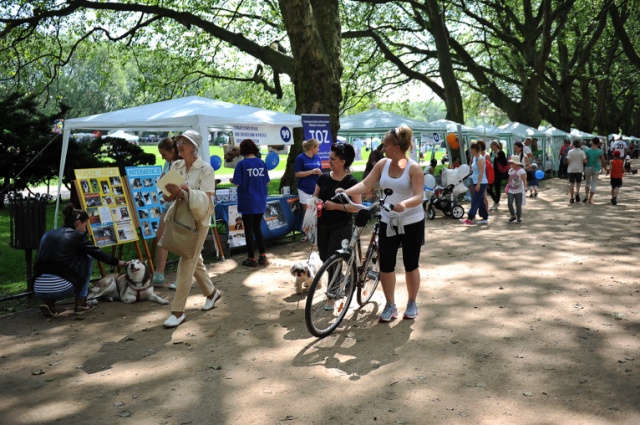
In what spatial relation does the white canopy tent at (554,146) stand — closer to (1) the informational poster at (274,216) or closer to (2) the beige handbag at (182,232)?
(1) the informational poster at (274,216)

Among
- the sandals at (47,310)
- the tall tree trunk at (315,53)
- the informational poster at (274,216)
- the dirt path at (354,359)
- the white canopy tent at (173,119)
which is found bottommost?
the dirt path at (354,359)

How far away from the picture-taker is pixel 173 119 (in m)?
8.95

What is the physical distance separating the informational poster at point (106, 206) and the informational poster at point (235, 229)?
1.80 metres

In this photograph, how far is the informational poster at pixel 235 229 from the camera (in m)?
9.98

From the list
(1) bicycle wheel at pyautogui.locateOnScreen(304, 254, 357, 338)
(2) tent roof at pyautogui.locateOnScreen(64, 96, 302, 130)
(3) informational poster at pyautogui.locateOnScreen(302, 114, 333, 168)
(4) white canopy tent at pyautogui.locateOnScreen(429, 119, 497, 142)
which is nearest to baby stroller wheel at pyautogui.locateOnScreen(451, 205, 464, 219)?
(3) informational poster at pyautogui.locateOnScreen(302, 114, 333, 168)

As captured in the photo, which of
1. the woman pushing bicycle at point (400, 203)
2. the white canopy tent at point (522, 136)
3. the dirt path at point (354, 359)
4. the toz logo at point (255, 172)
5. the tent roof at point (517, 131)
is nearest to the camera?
the dirt path at point (354, 359)

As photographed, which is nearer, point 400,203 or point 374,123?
point 400,203

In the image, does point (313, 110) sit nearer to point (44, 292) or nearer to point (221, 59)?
point (44, 292)

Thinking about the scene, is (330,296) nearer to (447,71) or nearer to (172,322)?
(172,322)

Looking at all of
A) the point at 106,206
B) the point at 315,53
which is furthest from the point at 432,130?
the point at 106,206

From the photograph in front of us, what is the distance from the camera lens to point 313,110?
13.4m

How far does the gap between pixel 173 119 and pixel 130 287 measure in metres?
2.82

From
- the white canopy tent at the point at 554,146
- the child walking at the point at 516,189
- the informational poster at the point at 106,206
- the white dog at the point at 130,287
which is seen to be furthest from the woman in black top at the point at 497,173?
the white canopy tent at the point at 554,146

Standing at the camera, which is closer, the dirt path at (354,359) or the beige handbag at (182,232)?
the dirt path at (354,359)
